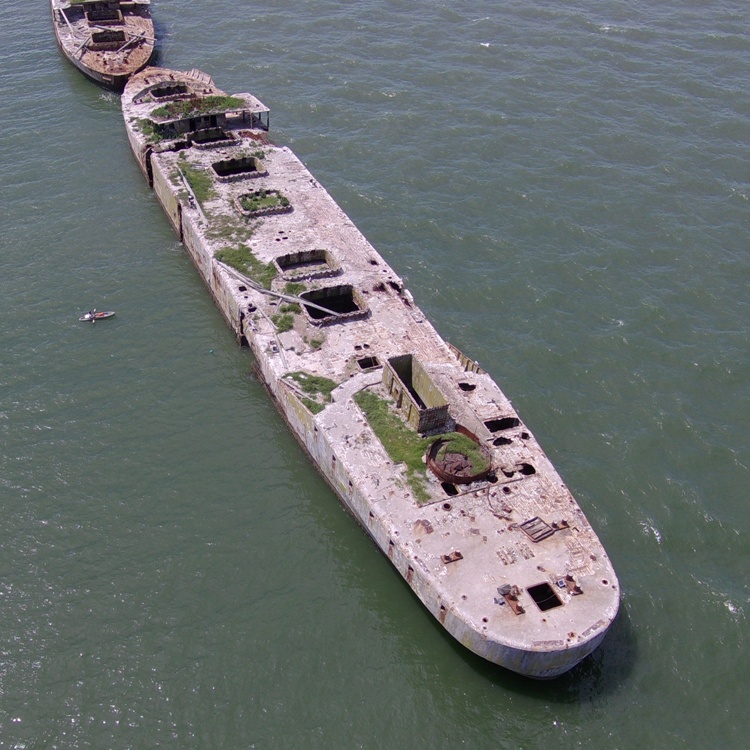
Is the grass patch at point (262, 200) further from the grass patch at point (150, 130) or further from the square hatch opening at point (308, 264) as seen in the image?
the grass patch at point (150, 130)

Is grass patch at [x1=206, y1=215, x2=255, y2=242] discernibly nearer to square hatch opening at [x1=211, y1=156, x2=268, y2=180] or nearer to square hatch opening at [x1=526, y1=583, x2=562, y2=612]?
square hatch opening at [x1=211, y1=156, x2=268, y2=180]

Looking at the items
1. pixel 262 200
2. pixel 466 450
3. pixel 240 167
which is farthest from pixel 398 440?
pixel 240 167

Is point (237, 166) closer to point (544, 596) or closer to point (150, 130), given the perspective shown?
point (150, 130)

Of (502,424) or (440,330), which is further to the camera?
(440,330)

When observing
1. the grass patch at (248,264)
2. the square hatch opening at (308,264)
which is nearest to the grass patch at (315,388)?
the grass patch at (248,264)

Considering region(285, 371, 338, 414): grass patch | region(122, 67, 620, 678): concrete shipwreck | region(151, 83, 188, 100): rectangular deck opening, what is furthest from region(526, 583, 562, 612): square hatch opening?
region(151, 83, 188, 100): rectangular deck opening

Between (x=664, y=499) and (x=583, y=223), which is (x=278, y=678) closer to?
(x=664, y=499)
